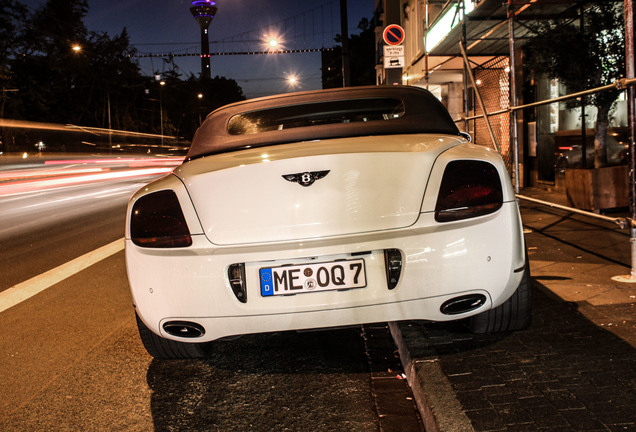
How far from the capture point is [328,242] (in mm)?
2736

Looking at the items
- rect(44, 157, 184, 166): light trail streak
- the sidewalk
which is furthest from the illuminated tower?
the sidewalk

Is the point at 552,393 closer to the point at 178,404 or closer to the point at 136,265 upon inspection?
the point at 178,404

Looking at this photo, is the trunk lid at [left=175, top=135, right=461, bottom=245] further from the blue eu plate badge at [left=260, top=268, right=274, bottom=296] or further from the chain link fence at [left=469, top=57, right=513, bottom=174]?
the chain link fence at [left=469, top=57, right=513, bottom=174]

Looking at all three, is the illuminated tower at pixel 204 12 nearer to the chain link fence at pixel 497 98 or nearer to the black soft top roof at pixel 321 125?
the chain link fence at pixel 497 98

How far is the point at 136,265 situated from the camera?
293 cm

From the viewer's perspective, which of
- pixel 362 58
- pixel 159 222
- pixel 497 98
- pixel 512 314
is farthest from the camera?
pixel 362 58

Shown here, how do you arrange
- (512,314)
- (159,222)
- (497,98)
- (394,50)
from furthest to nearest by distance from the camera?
(497,98), (394,50), (512,314), (159,222)

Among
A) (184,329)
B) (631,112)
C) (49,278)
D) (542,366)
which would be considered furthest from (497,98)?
(184,329)

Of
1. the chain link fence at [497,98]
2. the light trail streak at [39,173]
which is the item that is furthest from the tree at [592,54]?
the light trail streak at [39,173]

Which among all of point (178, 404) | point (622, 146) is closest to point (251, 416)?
point (178, 404)

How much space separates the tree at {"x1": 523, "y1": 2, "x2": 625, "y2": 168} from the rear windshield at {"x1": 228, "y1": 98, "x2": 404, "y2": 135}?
5.41 m

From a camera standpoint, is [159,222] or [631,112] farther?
[631,112]

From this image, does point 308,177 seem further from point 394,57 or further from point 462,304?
point 394,57

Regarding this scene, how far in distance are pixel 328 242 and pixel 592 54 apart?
24.6ft
